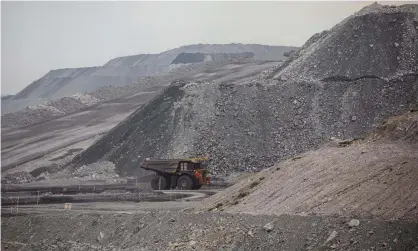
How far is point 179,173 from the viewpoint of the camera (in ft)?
92.9

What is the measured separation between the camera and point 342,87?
37469 mm

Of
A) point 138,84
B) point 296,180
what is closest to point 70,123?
point 138,84

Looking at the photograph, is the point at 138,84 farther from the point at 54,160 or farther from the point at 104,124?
the point at 54,160

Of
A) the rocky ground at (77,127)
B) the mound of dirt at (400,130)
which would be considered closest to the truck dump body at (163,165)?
the mound of dirt at (400,130)

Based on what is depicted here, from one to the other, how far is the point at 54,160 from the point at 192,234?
25717 millimetres

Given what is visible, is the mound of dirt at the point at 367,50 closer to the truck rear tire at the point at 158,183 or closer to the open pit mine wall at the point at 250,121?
the open pit mine wall at the point at 250,121

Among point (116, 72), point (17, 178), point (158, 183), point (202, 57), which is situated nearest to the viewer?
point (158, 183)

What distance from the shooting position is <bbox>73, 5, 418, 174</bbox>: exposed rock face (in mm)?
33906

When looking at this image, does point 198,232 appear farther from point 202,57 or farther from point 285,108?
point 202,57

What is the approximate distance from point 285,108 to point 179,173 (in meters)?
11.2

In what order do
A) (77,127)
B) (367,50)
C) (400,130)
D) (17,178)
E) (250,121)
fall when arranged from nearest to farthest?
1. (400,130)
2. (250,121)
3. (17,178)
4. (367,50)
5. (77,127)

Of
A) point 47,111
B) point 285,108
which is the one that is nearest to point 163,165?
point 285,108

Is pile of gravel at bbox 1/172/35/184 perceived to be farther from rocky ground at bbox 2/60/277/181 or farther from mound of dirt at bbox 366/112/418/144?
mound of dirt at bbox 366/112/418/144

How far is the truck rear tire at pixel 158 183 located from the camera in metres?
28.8
